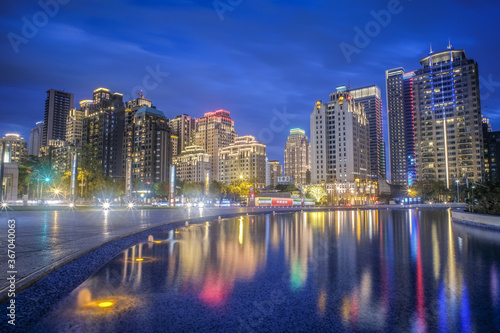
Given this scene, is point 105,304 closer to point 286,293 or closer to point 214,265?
point 286,293

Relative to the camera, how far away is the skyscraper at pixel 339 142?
16175cm

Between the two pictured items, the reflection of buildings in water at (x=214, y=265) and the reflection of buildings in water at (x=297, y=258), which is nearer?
the reflection of buildings in water at (x=214, y=265)

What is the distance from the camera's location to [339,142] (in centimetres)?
16512

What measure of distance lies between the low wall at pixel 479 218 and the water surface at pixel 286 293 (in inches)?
604

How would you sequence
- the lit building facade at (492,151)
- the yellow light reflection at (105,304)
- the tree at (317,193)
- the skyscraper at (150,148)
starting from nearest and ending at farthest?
the yellow light reflection at (105,304) → the tree at (317,193) → the lit building facade at (492,151) → the skyscraper at (150,148)

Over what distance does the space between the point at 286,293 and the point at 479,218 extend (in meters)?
28.7

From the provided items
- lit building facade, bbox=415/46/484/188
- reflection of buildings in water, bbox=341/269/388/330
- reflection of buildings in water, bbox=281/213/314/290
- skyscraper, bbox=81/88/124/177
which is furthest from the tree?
reflection of buildings in water, bbox=341/269/388/330

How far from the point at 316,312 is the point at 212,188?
126 m

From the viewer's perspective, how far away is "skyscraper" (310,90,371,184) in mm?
161750

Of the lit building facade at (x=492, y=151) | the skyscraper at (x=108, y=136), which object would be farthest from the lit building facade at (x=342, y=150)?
the skyscraper at (x=108, y=136)

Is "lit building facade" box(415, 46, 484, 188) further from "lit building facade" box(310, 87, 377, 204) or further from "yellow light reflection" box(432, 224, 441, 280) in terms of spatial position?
"yellow light reflection" box(432, 224, 441, 280)

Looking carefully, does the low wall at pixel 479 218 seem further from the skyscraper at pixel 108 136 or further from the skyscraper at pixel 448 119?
the skyscraper at pixel 108 136

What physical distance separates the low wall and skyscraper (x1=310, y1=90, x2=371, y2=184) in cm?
12677

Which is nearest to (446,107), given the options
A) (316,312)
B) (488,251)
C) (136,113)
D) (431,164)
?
(431,164)
